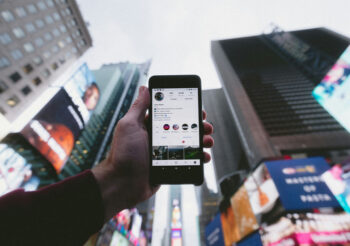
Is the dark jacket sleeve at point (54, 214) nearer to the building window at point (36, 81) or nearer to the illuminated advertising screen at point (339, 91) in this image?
the illuminated advertising screen at point (339, 91)

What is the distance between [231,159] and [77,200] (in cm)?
4624

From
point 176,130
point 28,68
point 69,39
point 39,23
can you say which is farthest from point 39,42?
point 176,130

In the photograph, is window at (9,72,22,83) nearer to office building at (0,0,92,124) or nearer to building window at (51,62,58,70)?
office building at (0,0,92,124)

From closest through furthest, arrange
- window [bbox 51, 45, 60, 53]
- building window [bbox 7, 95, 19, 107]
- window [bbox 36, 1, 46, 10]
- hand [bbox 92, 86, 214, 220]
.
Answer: hand [bbox 92, 86, 214, 220]
building window [bbox 7, 95, 19, 107]
window [bbox 36, 1, 46, 10]
window [bbox 51, 45, 60, 53]

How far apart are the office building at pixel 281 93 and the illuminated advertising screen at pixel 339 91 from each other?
10.1 metres

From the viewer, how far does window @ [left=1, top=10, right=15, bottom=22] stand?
2398 centimetres

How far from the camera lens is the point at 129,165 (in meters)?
2.31

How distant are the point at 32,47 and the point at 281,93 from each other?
7095 cm

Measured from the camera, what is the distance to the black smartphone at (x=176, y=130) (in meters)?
2.30

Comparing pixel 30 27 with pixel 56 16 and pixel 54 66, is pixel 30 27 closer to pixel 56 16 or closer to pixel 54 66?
pixel 54 66

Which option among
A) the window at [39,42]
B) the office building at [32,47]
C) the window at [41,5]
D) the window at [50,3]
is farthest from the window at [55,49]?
the window at [50,3]

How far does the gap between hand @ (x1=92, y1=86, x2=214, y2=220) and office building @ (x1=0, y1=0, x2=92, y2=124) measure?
3104 centimetres

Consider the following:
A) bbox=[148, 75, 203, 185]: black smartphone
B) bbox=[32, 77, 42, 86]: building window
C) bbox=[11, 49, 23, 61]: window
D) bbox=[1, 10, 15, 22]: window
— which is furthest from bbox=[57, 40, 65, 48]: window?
bbox=[148, 75, 203, 185]: black smartphone

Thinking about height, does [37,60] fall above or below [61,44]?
below
